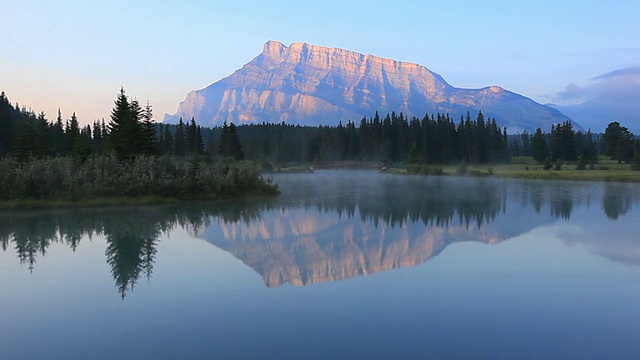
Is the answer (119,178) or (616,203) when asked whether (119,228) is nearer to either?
(119,178)

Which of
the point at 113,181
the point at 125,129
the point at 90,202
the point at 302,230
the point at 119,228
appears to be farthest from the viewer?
the point at 125,129

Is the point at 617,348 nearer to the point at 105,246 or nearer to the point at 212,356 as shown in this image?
the point at 212,356

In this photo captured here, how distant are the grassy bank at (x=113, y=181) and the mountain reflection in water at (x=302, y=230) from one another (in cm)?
237

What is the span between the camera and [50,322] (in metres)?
11.7

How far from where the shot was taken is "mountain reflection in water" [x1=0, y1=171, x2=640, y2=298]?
18.8m

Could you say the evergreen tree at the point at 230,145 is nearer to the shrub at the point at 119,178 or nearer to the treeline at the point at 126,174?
the treeline at the point at 126,174

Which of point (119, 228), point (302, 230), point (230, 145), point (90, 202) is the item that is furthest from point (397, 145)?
point (119, 228)

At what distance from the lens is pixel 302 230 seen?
2788 centimetres

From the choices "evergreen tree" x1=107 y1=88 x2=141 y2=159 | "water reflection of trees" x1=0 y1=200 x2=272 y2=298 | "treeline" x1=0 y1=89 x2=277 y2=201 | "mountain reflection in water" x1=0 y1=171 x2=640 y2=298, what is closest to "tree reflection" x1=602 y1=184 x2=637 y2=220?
"mountain reflection in water" x1=0 y1=171 x2=640 y2=298

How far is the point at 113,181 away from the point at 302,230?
17.6 metres

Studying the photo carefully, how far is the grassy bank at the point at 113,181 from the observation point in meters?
35.3

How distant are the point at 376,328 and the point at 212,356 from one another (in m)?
3.50

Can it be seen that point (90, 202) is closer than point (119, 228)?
No

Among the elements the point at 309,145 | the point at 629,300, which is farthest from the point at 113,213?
the point at 309,145
